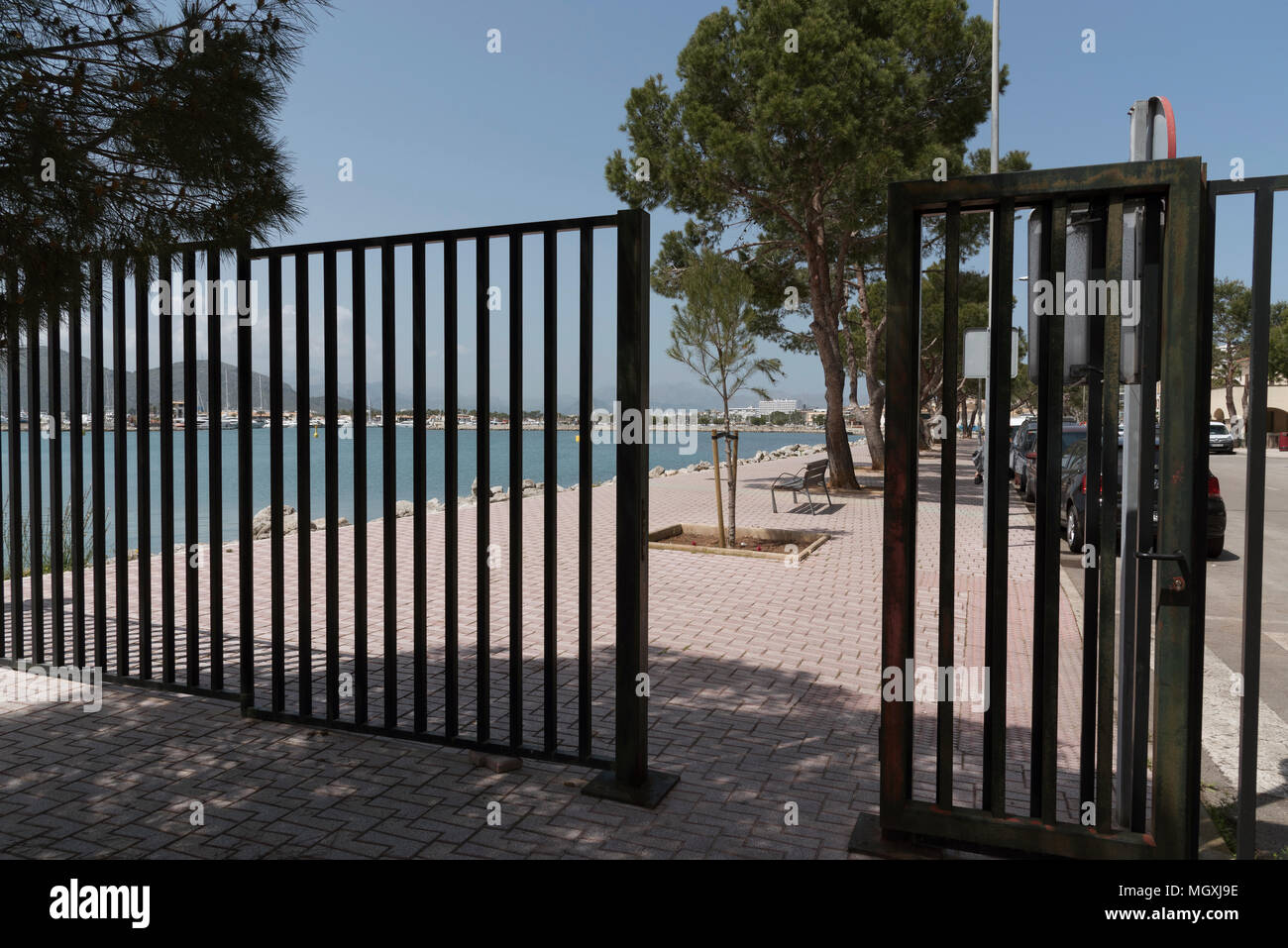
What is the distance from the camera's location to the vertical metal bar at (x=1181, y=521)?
3.12 meters

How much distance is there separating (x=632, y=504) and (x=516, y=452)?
0.62m

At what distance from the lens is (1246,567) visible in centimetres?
311

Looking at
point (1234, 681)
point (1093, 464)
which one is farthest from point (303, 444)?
point (1234, 681)

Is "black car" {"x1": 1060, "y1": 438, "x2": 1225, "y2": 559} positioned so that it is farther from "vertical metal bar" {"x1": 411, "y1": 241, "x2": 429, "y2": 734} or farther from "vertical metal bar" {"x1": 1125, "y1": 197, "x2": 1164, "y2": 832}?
"vertical metal bar" {"x1": 411, "y1": 241, "x2": 429, "y2": 734}

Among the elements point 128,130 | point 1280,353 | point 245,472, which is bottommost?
point 245,472

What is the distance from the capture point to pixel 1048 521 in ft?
11.2

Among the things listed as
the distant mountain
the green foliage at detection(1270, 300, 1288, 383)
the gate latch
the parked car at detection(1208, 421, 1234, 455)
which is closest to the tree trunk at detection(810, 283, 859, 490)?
the distant mountain

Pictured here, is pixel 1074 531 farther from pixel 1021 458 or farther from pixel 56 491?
pixel 56 491

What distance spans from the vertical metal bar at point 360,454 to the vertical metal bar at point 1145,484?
3564mm

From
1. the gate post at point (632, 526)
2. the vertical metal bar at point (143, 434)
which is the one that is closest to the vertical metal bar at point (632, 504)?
the gate post at point (632, 526)

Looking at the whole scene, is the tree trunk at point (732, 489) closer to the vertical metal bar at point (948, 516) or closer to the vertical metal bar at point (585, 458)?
the vertical metal bar at point (585, 458)

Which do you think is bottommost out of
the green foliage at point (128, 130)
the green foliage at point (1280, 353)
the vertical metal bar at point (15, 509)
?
the vertical metal bar at point (15, 509)
